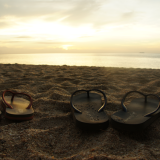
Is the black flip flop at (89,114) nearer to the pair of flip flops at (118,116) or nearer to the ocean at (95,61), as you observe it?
the pair of flip flops at (118,116)

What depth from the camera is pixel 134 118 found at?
4.39ft

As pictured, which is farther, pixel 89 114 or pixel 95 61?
pixel 95 61

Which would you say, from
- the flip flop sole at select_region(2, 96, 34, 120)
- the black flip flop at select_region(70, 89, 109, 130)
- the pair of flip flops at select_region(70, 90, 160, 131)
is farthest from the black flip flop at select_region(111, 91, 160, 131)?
the flip flop sole at select_region(2, 96, 34, 120)

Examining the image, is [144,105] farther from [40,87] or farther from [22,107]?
[40,87]

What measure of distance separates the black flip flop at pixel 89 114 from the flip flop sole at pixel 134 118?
10 centimetres

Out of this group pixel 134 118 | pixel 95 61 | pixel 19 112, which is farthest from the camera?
pixel 95 61

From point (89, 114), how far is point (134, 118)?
441 millimetres

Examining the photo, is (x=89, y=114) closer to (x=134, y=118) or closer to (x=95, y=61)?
(x=134, y=118)

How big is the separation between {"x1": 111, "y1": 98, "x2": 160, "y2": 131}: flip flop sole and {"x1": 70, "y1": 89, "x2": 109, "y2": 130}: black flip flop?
4.1 inches

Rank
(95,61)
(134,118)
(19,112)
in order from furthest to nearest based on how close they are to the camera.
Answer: (95,61), (19,112), (134,118)

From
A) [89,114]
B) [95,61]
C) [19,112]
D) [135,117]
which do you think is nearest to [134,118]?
[135,117]

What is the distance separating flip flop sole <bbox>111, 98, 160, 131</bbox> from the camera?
122cm

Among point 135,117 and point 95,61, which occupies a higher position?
point 95,61

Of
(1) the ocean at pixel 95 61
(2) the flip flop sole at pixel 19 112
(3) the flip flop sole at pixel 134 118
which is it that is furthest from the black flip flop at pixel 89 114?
(1) the ocean at pixel 95 61
